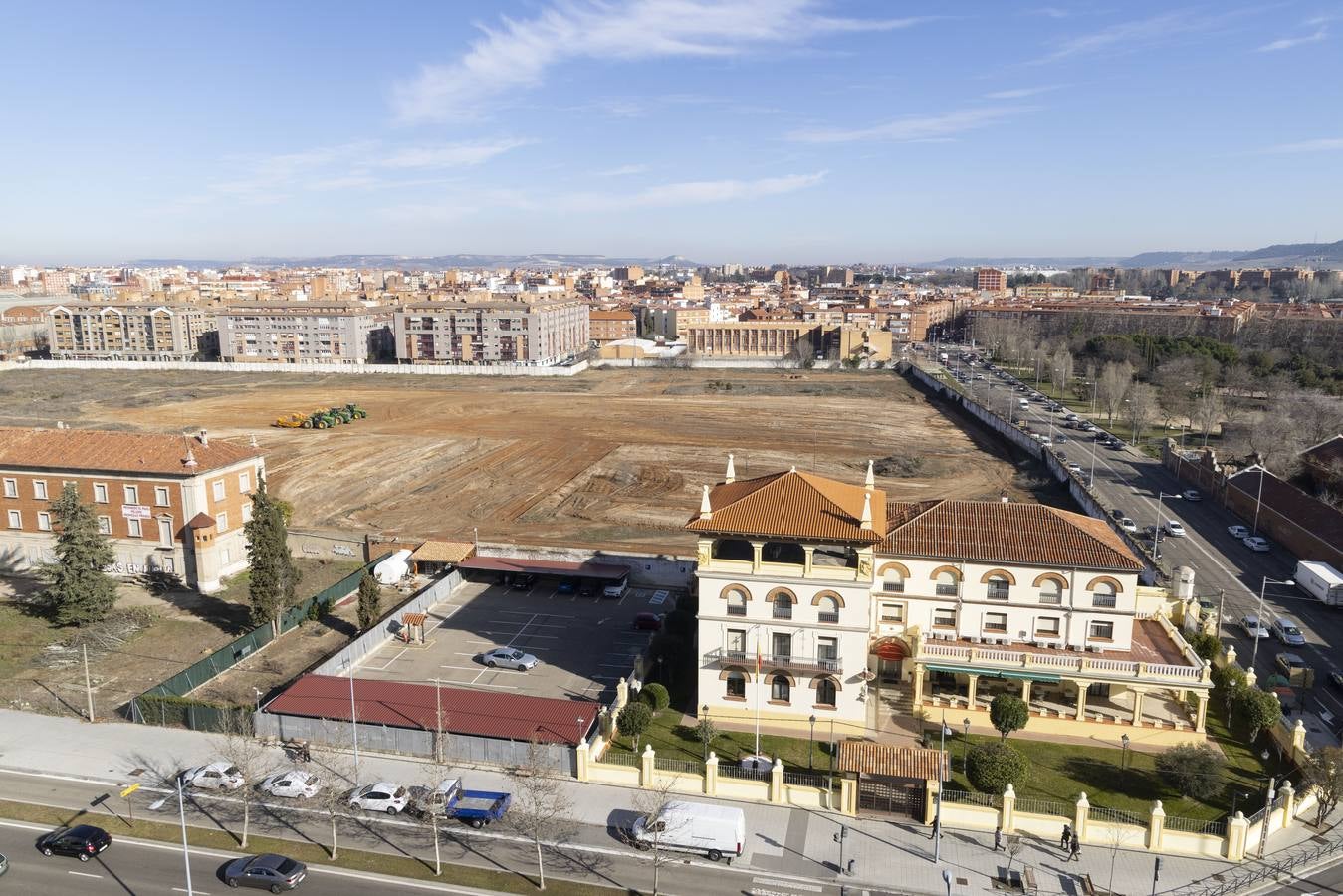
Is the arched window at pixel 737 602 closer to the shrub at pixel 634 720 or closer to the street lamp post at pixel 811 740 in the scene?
the street lamp post at pixel 811 740

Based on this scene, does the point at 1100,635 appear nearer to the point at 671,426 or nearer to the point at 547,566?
the point at 547,566

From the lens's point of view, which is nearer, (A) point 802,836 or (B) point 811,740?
(A) point 802,836

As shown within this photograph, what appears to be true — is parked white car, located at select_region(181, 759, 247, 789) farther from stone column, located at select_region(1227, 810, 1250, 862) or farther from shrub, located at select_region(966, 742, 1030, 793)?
stone column, located at select_region(1227, 810, 1250, 862)

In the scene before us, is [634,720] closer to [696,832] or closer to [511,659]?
[696,832]

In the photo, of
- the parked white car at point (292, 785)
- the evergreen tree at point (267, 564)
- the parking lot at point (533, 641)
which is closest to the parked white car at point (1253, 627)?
the parking lot at point (533, 641)

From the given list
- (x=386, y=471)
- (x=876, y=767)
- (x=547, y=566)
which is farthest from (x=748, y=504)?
(x=386, y=471)

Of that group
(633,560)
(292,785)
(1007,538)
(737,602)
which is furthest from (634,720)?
(633,560)
